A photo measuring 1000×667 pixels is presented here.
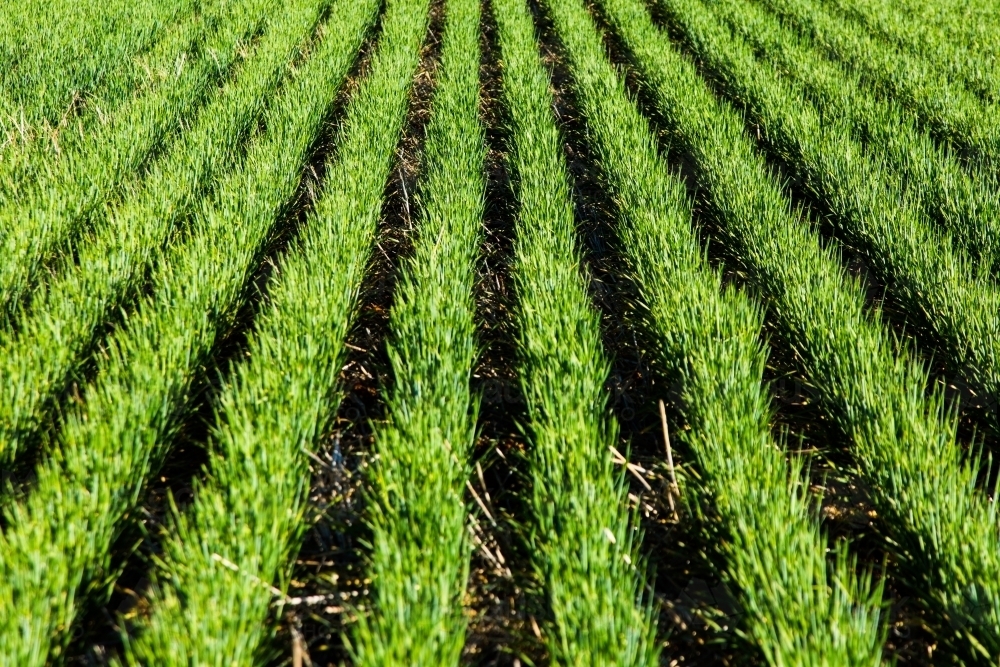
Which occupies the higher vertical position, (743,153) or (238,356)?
(743,153)

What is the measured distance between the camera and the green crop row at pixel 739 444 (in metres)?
1.59

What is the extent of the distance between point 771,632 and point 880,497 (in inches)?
24.7

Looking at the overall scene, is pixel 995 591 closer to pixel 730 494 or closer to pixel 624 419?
pixel 730 494

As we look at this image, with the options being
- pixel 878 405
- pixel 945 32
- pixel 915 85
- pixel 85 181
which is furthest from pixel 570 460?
pixel 945 32

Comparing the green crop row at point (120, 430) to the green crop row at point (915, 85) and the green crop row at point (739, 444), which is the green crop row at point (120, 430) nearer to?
the green crop row at point (739, 444)

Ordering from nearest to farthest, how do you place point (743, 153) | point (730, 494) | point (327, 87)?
point (730, 494) → point (743, 153) → point (327, 87)

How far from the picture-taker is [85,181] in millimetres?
3453

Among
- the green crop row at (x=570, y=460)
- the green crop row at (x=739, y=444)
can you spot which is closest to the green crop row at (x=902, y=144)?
the green crop row at (x=739, y=444)

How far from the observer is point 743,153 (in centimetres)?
396

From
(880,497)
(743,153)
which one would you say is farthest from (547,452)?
(743,153)

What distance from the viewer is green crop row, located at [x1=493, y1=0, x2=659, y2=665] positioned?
1.62 meters

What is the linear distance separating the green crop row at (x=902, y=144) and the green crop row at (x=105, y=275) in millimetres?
3181

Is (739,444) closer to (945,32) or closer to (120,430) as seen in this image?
(120,430)

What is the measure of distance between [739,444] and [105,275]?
2207 mm
